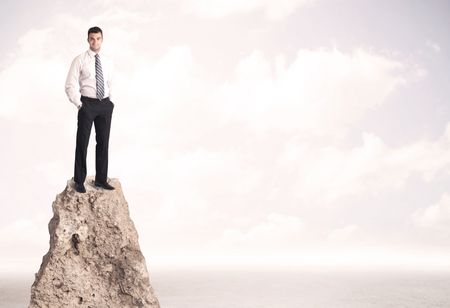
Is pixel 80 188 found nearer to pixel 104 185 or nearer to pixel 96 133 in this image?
pixel 104 185

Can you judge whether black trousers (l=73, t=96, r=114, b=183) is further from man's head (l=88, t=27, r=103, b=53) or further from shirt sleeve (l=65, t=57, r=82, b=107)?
man's head (l=88, t=27, r=103, b=53)

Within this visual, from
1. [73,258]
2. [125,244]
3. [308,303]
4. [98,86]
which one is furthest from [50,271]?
[308,303]

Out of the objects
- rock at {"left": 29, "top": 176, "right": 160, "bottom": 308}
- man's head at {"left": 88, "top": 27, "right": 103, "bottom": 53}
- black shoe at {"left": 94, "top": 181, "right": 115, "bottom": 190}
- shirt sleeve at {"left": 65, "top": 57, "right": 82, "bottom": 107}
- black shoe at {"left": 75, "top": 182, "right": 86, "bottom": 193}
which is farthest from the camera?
black shoe at {"left": 94, "top": 181, "right": 115, "bottom": 190}

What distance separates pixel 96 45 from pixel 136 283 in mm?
4480

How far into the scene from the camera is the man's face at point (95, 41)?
10.1 m

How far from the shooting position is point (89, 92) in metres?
10.1

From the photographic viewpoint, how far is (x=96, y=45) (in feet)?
33.3

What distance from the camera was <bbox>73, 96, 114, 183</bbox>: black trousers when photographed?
400 inches

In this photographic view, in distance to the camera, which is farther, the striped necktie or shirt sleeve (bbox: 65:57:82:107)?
the striped necktie

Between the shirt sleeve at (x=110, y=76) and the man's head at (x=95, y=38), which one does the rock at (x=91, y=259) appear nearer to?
the shirt sleeve at (x=110, y=76)

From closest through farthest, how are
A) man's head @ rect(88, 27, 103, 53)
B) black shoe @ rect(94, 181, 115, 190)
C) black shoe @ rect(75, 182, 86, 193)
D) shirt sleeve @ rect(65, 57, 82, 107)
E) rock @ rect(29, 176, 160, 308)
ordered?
rock @ rect(29, 176, 160, 308) < shirt sleeve @ rect(65, 57, 82, 107) < man's head @ rect(88, 27, 103, 53) < black shoe @ rect(75, 182, 86, 193) < black shoe @ rect(94, 181, 115, 190)

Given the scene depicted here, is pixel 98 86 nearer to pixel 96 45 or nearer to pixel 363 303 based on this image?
pixel 96 45

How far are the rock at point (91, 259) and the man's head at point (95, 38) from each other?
262cm

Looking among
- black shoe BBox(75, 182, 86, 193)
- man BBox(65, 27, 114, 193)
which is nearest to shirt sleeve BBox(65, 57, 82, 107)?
man BBox(65, 27, 114, 193)
